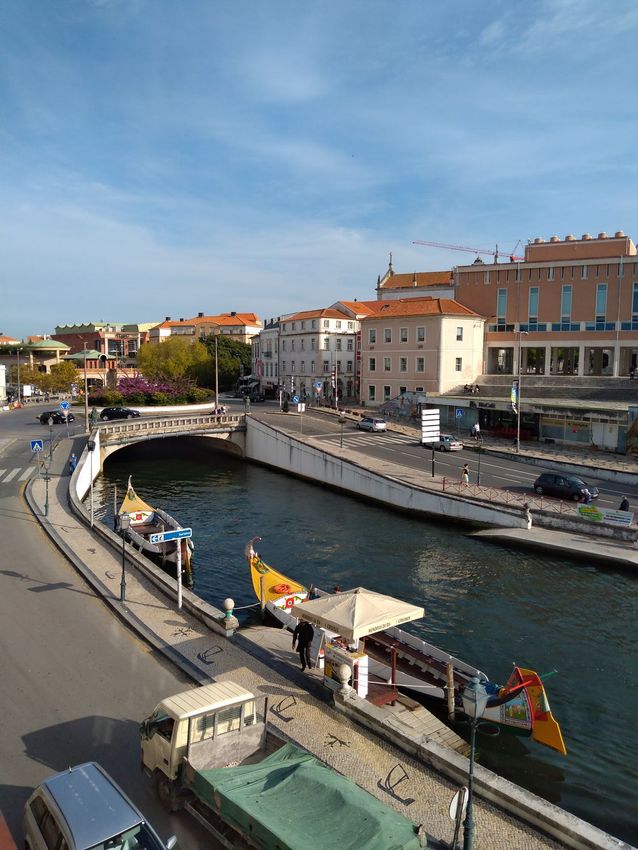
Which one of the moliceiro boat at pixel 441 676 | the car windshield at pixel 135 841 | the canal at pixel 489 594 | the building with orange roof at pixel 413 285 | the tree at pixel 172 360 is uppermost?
the building with orange roof at pixel 413 285

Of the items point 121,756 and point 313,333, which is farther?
point 313,333

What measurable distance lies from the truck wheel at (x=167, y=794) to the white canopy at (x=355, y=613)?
16.8ft

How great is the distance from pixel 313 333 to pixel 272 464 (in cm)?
3751

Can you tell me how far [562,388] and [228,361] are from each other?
2561 inches

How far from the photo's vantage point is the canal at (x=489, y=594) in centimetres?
1545

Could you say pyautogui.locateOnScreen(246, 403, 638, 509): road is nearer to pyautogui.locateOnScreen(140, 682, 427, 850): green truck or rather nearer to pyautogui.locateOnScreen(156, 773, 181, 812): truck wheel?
pyautogui.locateOnScreen(140, 682, 427, 850): green truck

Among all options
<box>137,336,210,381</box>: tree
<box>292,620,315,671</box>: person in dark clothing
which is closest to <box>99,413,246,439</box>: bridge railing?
<box>137,336,210,381</box>: tree

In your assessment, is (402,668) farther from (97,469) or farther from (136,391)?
(136,391)

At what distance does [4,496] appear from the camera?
34.5 metres

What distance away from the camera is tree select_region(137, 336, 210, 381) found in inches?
3745

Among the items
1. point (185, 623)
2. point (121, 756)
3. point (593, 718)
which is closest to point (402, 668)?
point (593, 718)

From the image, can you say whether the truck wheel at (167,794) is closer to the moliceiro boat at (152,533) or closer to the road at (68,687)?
the road at (68,687)

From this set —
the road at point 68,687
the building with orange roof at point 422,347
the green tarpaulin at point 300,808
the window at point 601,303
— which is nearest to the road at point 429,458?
the building with orange roof at point 422,347

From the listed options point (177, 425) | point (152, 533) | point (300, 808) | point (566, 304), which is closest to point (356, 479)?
point (152, 533)
